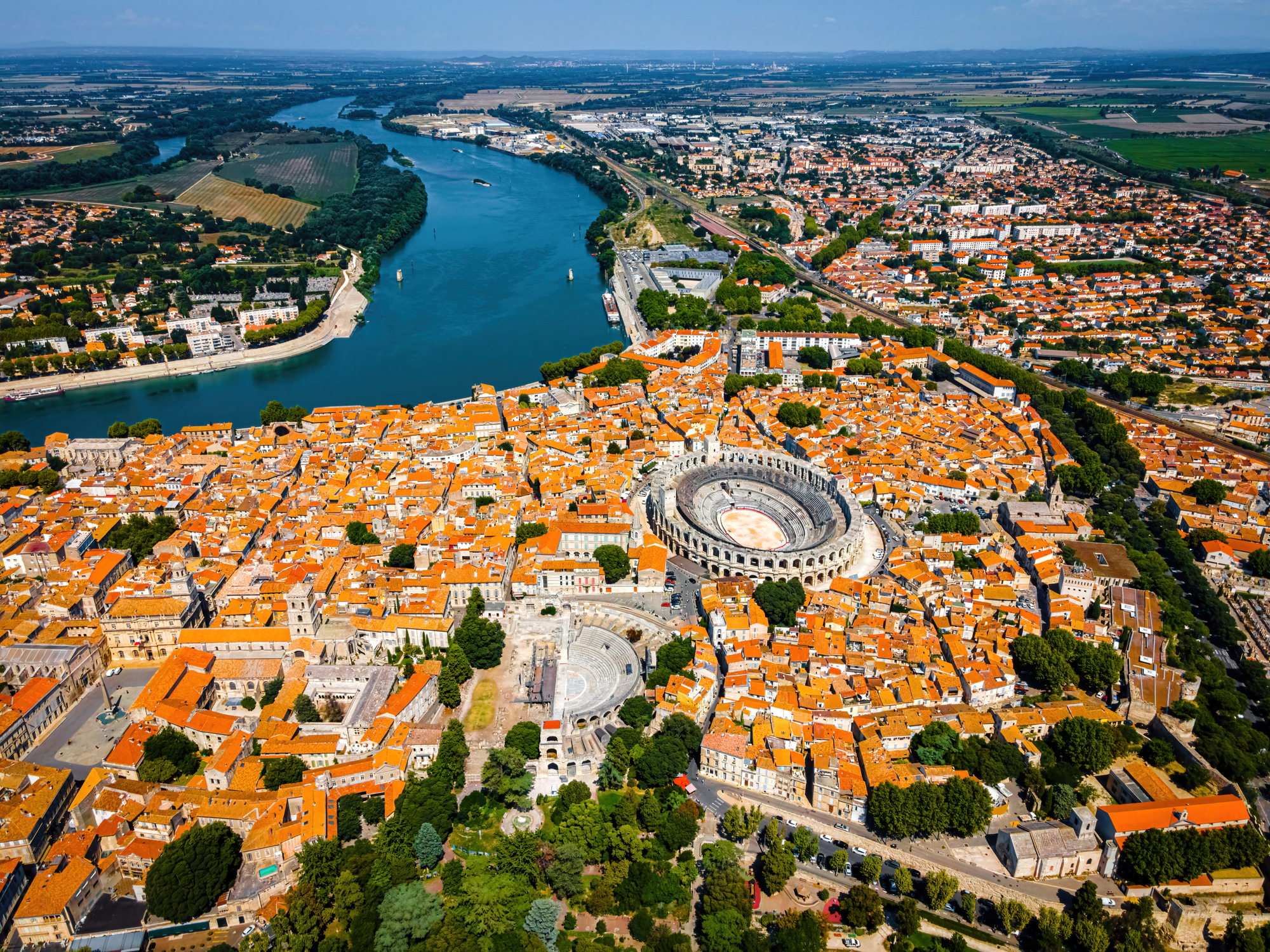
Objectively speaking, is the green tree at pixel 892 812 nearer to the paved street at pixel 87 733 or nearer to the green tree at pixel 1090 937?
the green tree at pixel 1090 937

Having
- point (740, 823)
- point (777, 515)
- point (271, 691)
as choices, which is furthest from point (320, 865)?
point (777, 515)

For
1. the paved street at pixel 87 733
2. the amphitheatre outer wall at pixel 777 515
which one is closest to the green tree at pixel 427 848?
the paved street at pixel 87 733

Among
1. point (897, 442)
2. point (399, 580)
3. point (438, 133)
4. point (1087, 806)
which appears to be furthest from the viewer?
point (438, 133)

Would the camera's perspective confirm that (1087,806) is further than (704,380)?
No

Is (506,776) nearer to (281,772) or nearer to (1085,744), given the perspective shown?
(281,772)

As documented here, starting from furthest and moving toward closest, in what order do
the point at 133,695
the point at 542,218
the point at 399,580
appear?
the point at 542,218, the point at 399,580, the point at 133,695

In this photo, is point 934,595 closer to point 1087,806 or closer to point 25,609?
point 1087,806

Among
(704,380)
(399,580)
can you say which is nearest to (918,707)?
(399,580)

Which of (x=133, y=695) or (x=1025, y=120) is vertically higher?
(x=1025, y=120)
